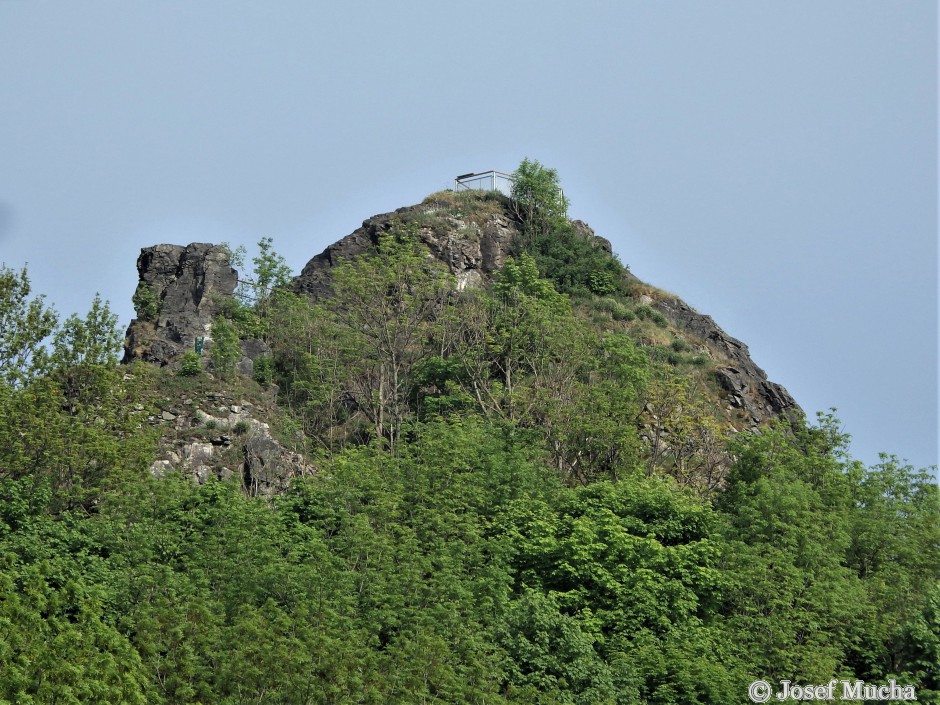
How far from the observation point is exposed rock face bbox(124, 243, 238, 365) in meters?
58.5

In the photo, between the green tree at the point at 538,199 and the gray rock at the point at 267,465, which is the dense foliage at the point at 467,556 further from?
the green tree at the point at 538,199

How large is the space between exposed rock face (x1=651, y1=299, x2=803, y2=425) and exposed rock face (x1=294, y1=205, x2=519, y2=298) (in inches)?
374

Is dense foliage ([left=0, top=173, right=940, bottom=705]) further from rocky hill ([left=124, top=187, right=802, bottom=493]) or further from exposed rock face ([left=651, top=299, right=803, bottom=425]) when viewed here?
exposed rock face ([left=651, top=299, right=803, bottom=425])

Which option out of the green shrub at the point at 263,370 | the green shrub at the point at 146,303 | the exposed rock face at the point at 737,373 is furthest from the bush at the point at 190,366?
the exposed rock face at the point at 737,373

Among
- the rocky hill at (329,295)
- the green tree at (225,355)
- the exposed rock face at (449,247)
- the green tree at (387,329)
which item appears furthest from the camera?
the exposed rock face at (449,247)

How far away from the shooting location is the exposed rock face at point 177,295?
58.5m

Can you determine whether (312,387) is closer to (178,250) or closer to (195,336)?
(195,336)

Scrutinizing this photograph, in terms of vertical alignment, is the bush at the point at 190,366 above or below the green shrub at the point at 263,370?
below

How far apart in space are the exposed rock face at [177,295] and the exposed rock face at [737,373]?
24404mm

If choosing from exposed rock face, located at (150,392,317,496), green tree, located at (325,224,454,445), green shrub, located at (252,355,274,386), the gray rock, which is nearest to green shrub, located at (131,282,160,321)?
green shrub, located at (252,355,274,386)

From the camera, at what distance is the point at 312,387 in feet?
185

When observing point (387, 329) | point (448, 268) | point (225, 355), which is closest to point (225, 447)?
point (225, 355)

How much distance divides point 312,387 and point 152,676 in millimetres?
26737

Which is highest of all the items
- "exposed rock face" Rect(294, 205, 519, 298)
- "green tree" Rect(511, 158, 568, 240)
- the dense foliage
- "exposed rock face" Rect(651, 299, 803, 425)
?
"green tree" Rect(511, 158, 568, 240)
